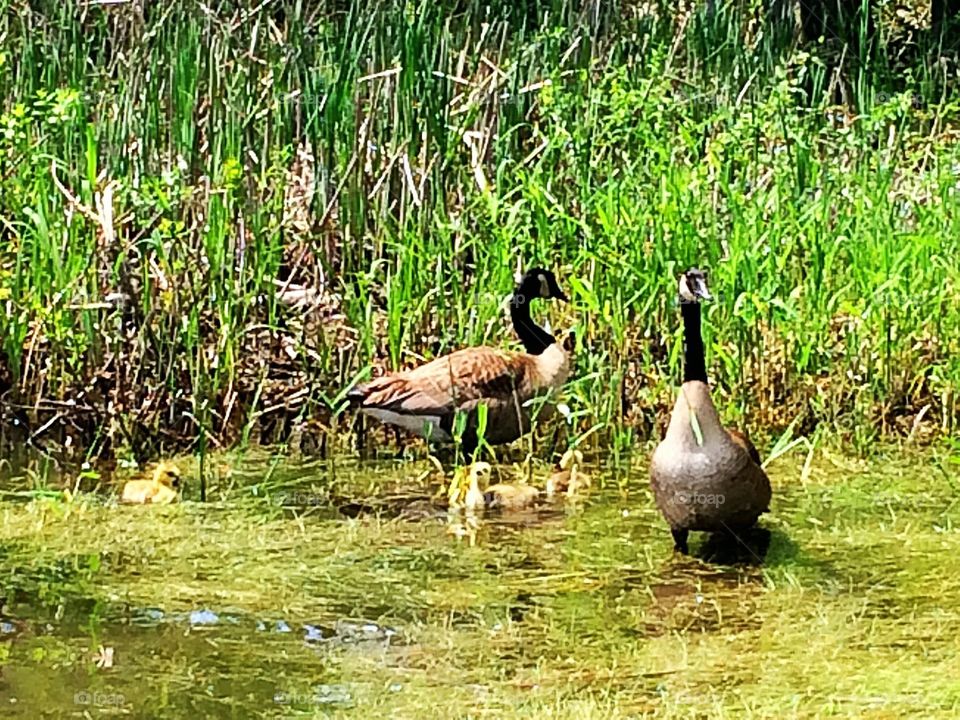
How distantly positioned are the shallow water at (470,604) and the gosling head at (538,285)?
2.54 ft

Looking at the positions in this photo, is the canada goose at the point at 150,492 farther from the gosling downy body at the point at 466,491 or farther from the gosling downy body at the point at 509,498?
the gosling downy body at the point at 509,498

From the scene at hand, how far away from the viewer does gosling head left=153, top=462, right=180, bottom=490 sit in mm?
5551

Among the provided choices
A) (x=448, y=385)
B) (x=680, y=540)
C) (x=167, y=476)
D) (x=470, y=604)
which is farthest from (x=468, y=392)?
(x=470, y=604)

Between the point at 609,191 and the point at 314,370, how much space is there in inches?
50.8

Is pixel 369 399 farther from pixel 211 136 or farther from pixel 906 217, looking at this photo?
pixel 906 217

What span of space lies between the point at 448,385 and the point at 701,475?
4.28 ft

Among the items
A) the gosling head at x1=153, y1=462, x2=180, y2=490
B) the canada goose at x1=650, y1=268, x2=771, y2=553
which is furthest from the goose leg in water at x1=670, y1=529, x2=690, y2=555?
the gosling head at x1=153, y1=462, x2=180, y2=490

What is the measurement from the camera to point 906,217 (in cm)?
707

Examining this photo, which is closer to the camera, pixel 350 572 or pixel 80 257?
pixel 350 572

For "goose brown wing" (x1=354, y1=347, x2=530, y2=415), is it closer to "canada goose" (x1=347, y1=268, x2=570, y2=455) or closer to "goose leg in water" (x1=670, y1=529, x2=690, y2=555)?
"canada goose" (x1=347, y1=268, x2=570, y2=455)

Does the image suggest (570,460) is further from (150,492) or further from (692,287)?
(150,492)

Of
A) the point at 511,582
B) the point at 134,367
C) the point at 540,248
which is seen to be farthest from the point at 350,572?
Answer: the point at 540,248

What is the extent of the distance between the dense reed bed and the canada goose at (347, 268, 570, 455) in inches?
7.1

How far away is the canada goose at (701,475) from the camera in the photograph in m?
4.83
